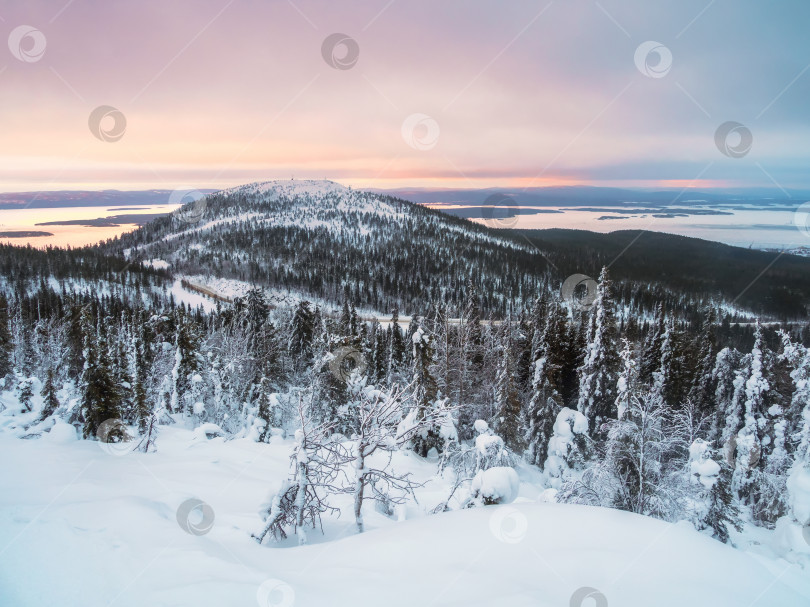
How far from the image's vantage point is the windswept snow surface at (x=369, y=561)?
4500mm

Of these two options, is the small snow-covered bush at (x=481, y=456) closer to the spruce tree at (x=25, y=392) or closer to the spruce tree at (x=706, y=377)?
the spruce tree at (x=25, y=392)

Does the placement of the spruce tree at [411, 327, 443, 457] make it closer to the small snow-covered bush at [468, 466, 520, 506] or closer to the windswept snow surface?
the small snow-covered bush at [468, 466, 520, 506]

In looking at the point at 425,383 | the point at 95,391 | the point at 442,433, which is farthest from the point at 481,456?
the point at 95,391

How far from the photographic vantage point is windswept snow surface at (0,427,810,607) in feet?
14.8

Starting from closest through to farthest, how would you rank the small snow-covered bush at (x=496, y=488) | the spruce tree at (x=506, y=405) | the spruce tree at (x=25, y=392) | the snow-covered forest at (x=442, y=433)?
the snow-covered forest at (x=442, y=433)
the small snow-covered bush at (x=496, y=488)
the spruce tree at (x=25, y=392)
the spruce tree at (x=506, y=405)

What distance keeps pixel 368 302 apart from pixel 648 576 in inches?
5477

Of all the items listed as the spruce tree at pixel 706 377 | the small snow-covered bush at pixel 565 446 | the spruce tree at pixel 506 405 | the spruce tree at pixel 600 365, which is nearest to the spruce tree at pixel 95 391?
the spruce tree at pixel 506 405

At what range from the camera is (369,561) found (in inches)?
211

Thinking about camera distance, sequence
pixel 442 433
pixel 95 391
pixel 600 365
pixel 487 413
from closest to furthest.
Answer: pixel 442 433
pixel 95 391
pixel 600 365
pixel 487 413

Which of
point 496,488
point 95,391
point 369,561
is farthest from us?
point 95,391

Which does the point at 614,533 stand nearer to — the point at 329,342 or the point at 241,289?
the point at 329,342

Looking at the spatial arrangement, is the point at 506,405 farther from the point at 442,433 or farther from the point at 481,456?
the point at 481,456

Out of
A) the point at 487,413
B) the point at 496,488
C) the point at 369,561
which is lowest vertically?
the point at 487,413

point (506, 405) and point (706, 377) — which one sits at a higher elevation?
point (506, 405)
